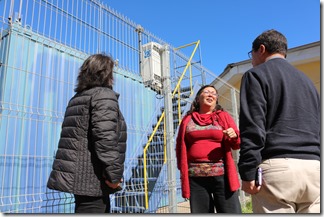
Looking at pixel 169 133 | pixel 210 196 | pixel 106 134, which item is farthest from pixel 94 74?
pixel 169 133

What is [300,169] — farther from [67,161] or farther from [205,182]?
[67,161]

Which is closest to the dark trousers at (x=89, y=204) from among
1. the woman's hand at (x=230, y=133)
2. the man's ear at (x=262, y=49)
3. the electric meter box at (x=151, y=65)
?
the woman's hand at (x=230, y=133)

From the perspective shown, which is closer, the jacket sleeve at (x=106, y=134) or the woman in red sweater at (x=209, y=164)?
the jacket sleeve at (x=106, y=134)

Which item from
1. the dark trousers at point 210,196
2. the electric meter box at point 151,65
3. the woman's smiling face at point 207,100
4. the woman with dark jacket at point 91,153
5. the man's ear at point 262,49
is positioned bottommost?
the dark trousers at point 210,196

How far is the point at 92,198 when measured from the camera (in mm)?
1979

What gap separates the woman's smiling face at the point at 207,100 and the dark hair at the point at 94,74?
107cm

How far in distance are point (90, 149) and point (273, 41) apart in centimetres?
148

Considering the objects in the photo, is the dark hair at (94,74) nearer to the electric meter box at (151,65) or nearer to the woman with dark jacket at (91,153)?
the woman with dark jacket at (91,153)

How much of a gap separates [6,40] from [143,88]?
2315mm

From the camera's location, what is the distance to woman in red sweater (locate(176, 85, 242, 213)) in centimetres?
247

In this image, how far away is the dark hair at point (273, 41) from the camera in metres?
1.81

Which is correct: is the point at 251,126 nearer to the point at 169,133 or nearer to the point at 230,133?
the point at 230,133

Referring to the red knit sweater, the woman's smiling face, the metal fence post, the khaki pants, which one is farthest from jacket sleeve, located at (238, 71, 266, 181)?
the metal fence post

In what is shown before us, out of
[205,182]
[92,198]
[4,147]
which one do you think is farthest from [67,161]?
[4,147]
